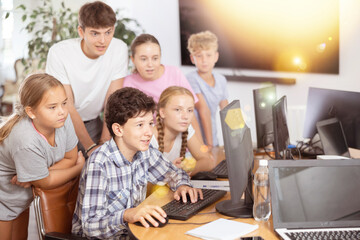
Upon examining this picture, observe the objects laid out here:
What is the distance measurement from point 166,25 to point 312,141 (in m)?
2.85

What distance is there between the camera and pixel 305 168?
1.56 metres

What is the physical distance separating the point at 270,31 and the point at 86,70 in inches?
83.1

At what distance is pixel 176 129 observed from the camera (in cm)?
256

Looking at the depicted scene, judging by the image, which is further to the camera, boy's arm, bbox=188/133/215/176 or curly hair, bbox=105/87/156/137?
boy's arm, bbox=188/133/215/176

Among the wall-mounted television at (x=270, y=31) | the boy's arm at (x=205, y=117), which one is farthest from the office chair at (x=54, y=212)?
the wall-mounted television at (x=270, y=31)

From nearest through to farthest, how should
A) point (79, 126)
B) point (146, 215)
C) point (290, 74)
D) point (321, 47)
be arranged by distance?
point (146, 215) → point (79, 126) → point (321, 47) → point (290, 74)

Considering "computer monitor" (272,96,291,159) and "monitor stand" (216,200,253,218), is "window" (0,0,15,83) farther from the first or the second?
"monitor stand" (216,200,253,218)

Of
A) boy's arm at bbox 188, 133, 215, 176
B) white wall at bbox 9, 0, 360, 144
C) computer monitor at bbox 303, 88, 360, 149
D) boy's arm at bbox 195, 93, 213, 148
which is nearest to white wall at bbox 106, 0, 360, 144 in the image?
white wall at bbox 9, 0, 360, 144

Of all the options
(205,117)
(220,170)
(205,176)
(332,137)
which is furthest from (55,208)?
(205,117)

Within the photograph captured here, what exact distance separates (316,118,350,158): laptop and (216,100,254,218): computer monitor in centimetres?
87

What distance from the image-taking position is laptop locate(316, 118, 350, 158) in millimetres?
2496

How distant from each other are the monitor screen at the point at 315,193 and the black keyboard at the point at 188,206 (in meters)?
0.33

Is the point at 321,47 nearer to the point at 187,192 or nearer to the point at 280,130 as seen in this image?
the point at 280,130

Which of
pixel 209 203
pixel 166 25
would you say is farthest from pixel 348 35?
pixel 209 203
